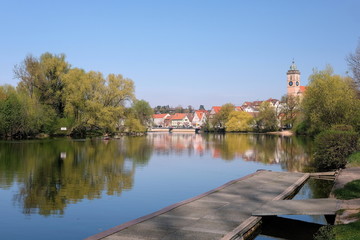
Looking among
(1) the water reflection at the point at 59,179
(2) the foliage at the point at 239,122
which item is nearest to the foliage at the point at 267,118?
(2) the foliage at the point at 239,122

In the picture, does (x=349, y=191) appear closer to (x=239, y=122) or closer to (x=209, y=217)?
(x=209, y=217)

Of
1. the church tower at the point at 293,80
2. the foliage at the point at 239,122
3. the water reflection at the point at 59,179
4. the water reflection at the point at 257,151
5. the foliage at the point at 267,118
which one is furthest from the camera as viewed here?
the church tower at the point at 293,80

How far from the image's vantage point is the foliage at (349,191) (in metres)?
14.2

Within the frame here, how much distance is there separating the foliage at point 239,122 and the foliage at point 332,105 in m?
73.2

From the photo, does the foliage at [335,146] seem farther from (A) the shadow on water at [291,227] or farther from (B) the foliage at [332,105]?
(A) the shadow on water at [291,227]

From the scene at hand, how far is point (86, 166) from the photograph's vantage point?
89.4 ft

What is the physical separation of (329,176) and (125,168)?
13249 mm

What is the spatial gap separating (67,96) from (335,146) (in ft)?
176

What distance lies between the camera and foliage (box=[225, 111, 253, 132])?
391 feet

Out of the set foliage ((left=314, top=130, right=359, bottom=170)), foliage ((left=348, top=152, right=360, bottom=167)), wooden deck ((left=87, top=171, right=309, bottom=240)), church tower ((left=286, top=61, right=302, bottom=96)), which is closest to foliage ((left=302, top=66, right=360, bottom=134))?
foliage ((left=314, top=130, right=359, bottom=170))

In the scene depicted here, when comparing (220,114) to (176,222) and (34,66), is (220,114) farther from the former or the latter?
(176,222)

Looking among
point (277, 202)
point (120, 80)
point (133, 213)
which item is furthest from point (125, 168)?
point (120, 80)

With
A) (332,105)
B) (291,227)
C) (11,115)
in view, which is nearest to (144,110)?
(11,115)

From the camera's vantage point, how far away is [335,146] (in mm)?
26688
